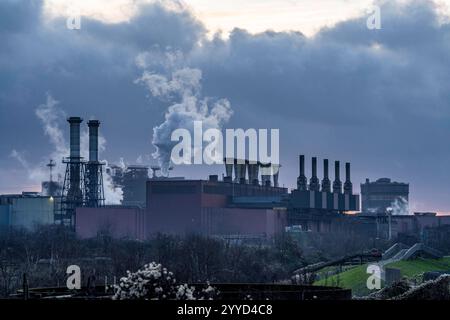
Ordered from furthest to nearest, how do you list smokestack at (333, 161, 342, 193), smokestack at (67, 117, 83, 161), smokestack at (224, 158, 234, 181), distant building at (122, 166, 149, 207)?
distant building at (122, 166, 149, 207)
smokestack at (333, 161, 342, 193)
smokestack at (224, 158, 234, 181)
smokestack at (67, 117, 83, 161)

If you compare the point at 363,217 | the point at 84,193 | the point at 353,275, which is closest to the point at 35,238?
the point at 84,193

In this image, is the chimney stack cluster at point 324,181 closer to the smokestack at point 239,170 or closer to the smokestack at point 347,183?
the smokestack at point 347,183

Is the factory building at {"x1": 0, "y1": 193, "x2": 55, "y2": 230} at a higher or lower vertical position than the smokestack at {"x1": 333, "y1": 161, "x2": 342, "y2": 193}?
lower

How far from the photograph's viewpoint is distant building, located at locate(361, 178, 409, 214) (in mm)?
132500

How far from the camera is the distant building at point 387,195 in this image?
132 m

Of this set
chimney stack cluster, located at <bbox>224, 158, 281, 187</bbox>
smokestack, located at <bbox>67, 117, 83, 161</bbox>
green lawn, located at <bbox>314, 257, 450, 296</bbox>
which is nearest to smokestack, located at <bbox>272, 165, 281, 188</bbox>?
chimney stack cluster, located at <bbox>224, 158, 281, 187</bbox>

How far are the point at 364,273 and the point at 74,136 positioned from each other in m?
44.4

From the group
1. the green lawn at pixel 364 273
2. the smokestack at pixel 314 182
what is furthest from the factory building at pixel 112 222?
the green lawn at pixel 364 273

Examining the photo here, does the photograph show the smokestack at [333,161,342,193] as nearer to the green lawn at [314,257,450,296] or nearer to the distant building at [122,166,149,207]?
the distant building at [122,166,149,207]

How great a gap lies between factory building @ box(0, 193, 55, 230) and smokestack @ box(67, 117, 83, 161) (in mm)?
5207

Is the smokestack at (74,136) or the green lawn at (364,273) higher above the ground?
the smokestack at (74,136)

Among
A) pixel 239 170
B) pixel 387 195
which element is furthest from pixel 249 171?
pixel 387 195

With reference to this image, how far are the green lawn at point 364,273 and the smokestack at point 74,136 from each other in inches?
1463
